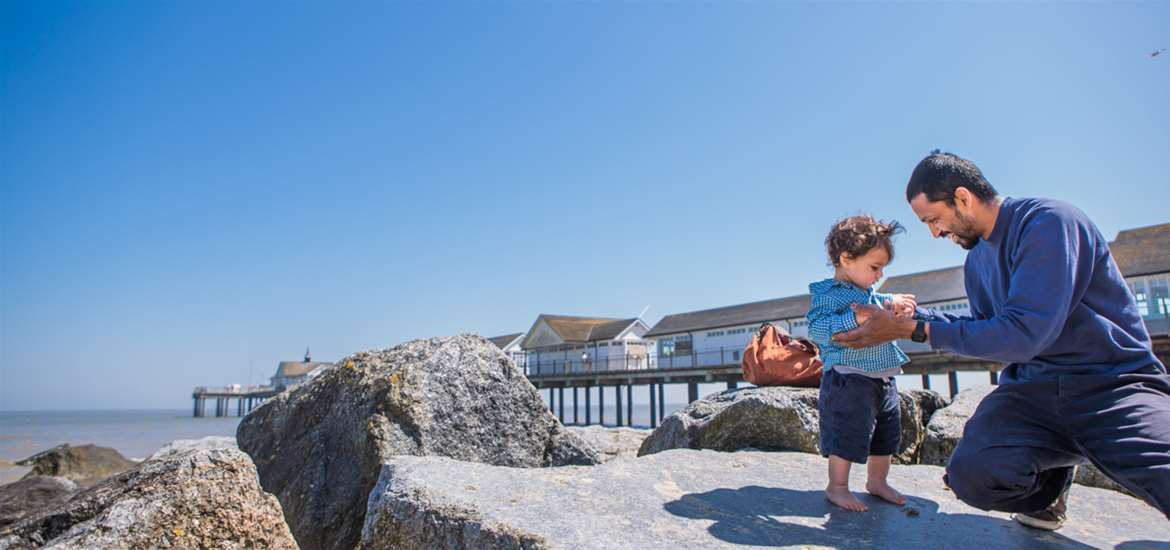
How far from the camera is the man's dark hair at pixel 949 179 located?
103 inches

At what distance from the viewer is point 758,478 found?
324cm

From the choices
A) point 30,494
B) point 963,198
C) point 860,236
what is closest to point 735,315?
point 30,494

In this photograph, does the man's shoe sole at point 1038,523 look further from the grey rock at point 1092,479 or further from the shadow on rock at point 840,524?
the grey rock at point 1092,479

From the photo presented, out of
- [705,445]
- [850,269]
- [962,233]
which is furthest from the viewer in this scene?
[705,445]

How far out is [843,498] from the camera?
9.16 ft

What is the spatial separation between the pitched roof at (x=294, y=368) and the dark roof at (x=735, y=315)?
183ft

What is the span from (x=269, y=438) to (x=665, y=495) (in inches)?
Result: 111

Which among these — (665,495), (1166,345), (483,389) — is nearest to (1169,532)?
(665,495)

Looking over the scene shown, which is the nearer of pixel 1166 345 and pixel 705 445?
pixel 705 445

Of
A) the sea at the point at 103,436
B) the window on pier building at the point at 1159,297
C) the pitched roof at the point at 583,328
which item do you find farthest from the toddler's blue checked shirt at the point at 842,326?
the pitched roof at the point at 583,328

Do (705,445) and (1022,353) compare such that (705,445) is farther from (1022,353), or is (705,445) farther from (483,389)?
(1022,353)

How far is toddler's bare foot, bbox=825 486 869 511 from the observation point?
108 inches

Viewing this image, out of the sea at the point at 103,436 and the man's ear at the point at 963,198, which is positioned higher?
the man's ear at the point at 963,198

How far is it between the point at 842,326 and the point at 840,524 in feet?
2.97
